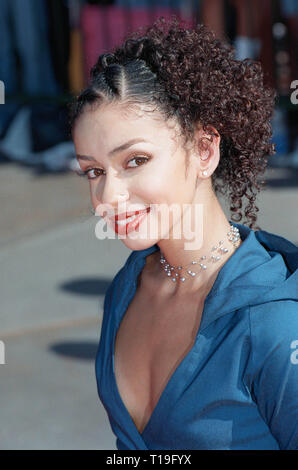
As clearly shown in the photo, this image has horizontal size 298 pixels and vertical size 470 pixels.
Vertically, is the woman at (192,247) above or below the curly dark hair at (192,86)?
below

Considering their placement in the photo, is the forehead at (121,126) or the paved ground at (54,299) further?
the paved ground at (54,299)

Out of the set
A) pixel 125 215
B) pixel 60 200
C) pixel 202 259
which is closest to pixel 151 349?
pixel 202 259

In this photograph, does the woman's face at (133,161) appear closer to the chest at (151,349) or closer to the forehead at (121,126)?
the forehead at (121,126)

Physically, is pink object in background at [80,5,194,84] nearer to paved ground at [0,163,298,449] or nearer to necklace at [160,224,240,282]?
paved ground at [0,163,298,449]

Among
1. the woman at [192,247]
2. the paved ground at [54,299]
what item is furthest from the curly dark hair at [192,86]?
the paved ground at [54,299]

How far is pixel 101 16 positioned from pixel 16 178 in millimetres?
2163

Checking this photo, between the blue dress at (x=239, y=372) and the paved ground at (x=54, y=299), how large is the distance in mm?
1085

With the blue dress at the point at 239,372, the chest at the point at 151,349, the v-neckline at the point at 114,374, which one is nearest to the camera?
the blue dress at the point at 239,372

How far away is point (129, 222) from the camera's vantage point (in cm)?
142

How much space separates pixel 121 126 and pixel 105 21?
20.7 feet

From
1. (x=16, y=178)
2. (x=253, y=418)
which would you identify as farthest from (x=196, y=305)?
(x=16, y=178)

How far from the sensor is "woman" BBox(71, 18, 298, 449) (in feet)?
4.33

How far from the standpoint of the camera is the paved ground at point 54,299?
3.13m

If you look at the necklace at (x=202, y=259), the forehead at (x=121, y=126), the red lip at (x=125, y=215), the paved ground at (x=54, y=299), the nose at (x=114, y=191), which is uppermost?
the forehead at (x=121, y=126)
